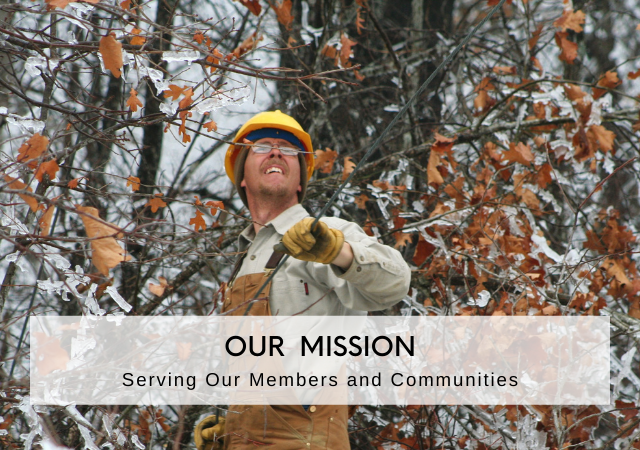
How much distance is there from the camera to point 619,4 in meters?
8.18

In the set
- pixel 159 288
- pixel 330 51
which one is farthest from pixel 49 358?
pixel 330 51

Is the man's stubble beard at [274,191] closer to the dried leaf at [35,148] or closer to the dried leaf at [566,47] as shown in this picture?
the dried leaf at [35,148]

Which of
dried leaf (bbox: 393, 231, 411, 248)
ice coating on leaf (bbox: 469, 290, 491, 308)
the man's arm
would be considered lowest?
the man's arm

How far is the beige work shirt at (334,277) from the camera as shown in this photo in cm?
240

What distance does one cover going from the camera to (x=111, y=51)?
1.96 m

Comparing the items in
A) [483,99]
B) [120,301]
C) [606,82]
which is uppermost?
[483,99]

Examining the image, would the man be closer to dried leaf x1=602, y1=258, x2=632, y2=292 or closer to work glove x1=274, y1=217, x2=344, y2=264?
work glove x1=274, y1=217, x2=344, y2=264

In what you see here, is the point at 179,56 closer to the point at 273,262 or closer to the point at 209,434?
the point at 273,262

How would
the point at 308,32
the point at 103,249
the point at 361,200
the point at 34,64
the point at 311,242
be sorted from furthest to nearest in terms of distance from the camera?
1. the point at 308,32
2. the point at 361,200
3. the point at 311,242
4. the point at 34,64
5. the point at 103,249

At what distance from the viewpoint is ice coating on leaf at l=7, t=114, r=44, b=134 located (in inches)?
89.4

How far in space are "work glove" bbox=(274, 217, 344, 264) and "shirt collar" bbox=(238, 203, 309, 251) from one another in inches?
21.0

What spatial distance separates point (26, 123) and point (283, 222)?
108cm

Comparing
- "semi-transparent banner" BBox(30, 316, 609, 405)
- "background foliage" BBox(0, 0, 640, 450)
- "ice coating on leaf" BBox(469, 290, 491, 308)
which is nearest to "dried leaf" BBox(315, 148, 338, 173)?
"background foliage" BBox(0, 0, 640, 450)

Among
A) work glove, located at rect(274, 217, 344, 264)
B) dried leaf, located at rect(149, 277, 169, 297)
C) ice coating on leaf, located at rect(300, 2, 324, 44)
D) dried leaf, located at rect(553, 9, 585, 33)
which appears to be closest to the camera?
work glove, located at rect(274, 217, 344, 264)
